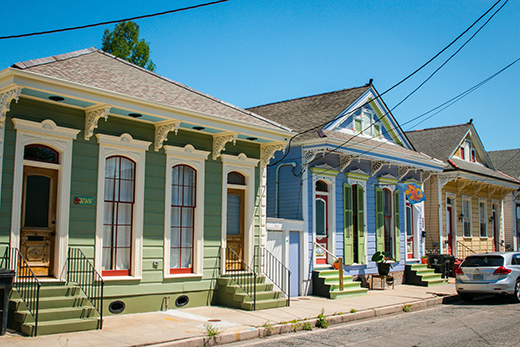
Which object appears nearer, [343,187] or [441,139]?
[343,187]

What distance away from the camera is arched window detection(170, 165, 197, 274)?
12769mm

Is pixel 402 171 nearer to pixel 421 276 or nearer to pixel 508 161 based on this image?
pixel 421 276

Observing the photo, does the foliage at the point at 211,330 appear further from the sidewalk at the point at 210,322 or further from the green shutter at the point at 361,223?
the green shutter at the point at 361,223

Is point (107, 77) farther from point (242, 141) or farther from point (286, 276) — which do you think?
point (286, 276)

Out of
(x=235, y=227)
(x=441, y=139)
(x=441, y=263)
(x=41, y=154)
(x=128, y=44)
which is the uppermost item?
(x=128, y=44)

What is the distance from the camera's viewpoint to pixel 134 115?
11664 millimetres

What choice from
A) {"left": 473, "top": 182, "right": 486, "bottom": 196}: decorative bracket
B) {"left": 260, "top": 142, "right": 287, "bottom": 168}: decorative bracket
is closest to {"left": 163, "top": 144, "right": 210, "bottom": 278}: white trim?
{"left": 260, "top": 142, "right": 287, "bottom": 168}: decorative bracket

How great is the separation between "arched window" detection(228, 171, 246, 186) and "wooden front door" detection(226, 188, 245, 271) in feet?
0.74

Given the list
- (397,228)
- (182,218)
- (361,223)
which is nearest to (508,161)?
(397,228)

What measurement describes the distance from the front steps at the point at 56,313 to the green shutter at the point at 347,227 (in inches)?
377

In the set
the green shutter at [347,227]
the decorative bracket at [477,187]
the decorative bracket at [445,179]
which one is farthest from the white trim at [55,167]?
the decorative bracket at [477,187]

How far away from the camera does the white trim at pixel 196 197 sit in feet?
40.9

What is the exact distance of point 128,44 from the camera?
31.0 m

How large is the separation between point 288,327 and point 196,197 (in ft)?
13.7
